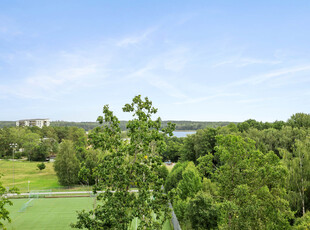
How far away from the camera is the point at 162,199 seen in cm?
560

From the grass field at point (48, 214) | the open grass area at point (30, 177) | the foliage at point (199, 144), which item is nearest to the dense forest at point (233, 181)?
the grass field at point (48, 214)

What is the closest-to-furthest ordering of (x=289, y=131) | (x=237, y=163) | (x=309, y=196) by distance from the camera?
(x=237, y=163)
(x=309, y=196)
(x=289, y=131)

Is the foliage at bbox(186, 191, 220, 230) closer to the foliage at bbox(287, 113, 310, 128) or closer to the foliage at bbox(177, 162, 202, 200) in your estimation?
the foliage at bbox(177, 162, 202, 200)

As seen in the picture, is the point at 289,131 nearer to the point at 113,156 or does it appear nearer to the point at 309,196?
the point at 309,196

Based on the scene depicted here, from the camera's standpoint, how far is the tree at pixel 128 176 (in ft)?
17.3

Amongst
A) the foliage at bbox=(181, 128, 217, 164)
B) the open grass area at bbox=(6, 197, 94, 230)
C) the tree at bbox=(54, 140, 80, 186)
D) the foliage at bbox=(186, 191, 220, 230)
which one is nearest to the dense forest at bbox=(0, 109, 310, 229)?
the foliage at bbox=(186, 191, 220, 230)

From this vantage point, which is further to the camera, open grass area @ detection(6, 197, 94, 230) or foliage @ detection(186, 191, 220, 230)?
open grass area @ detection(6, 197, 94, 230)

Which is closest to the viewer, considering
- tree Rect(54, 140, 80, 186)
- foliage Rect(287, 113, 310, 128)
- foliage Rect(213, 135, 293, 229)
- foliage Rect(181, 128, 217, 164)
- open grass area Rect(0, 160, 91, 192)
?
foliage Rect(213, 135, 293, 229)

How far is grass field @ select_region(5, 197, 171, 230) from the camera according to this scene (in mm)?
19500

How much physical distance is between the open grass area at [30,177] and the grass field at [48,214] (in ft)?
18.3

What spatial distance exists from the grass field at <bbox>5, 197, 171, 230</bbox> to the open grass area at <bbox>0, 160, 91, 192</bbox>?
5580 millimetres

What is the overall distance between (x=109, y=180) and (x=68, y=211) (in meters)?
21.9

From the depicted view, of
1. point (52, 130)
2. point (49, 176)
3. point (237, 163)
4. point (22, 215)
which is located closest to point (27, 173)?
point (49, 176)

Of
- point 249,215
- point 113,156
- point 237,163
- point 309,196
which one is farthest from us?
point 309,196
